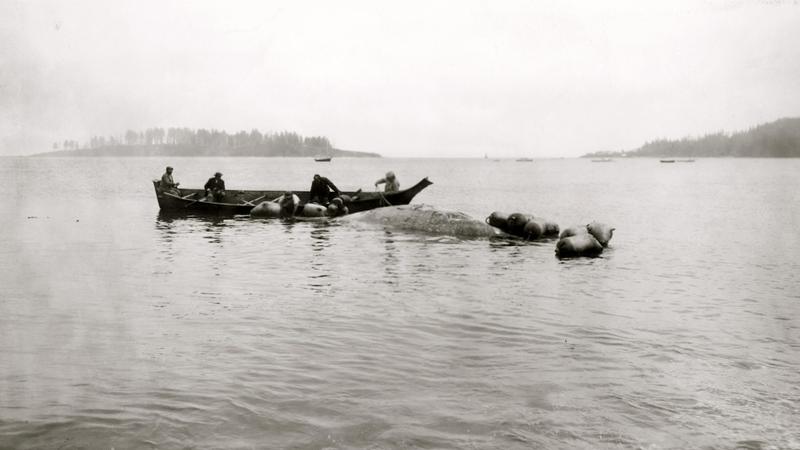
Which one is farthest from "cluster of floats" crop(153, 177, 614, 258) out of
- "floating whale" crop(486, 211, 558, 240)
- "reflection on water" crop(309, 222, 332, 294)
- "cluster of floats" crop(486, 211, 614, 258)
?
"reflection on water" crop(309, 222, 332, 294)

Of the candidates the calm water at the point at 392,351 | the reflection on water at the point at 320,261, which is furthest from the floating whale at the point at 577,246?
the reflection on water at the point at 320,261

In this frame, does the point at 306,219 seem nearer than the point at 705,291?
No

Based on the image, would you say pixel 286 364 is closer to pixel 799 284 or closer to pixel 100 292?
pixel 100 292

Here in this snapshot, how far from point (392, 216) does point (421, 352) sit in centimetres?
1675

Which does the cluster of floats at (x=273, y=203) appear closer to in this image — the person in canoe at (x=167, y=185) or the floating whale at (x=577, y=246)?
the person in canoe at (x=167, y=185)

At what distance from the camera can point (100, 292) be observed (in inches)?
466

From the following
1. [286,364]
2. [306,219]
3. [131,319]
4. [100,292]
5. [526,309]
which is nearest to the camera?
[286,364]

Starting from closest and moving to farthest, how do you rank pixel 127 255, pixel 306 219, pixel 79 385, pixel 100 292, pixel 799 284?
pixel 79 385 < pixel 100 292 < pixel 799 284 < pixel 127 255 < pixel 306 219

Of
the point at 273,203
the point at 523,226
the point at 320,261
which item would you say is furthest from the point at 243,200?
the point at 320,261

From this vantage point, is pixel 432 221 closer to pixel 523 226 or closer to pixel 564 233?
pixel 523 226

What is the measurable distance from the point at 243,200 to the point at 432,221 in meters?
13.0

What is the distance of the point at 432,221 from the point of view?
76.5 feet

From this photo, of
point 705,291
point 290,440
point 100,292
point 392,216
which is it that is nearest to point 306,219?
point 392,216

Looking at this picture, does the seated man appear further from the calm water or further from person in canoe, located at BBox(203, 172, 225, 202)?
the calm water
